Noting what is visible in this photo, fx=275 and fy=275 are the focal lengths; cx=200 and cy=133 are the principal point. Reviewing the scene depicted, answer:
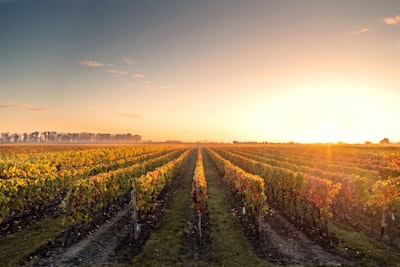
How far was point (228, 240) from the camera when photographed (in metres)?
12.8

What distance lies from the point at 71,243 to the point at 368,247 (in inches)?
511

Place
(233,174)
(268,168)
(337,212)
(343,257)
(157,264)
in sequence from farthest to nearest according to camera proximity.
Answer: (268,168)
(233,174)
(337,212)
(343,257)
(157,264)

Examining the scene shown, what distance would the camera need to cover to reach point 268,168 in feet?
78.0

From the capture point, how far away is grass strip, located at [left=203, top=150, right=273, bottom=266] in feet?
35.0

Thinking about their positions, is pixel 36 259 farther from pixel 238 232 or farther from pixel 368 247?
pixel 368 247

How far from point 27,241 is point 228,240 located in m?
9.04

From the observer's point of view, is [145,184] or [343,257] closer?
[343,257]

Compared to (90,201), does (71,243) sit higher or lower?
lower

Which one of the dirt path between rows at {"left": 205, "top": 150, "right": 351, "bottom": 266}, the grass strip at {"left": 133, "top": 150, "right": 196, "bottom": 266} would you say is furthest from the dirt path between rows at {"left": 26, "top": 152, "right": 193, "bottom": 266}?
the dirt path between rows at {"left": 205, "top": 150, "right": 351, "bottom": 266}

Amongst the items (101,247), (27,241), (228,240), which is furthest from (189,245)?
(27,241)

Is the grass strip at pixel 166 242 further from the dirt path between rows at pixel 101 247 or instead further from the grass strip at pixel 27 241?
the grass strip at pixel 27 241

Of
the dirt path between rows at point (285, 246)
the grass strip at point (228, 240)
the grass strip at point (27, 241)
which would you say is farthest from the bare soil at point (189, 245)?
the grass strip at point (27, 241)

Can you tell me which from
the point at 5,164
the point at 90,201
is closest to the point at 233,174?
the point at 90,201

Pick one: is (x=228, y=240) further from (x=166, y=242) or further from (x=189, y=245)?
(x=166, y=242)
